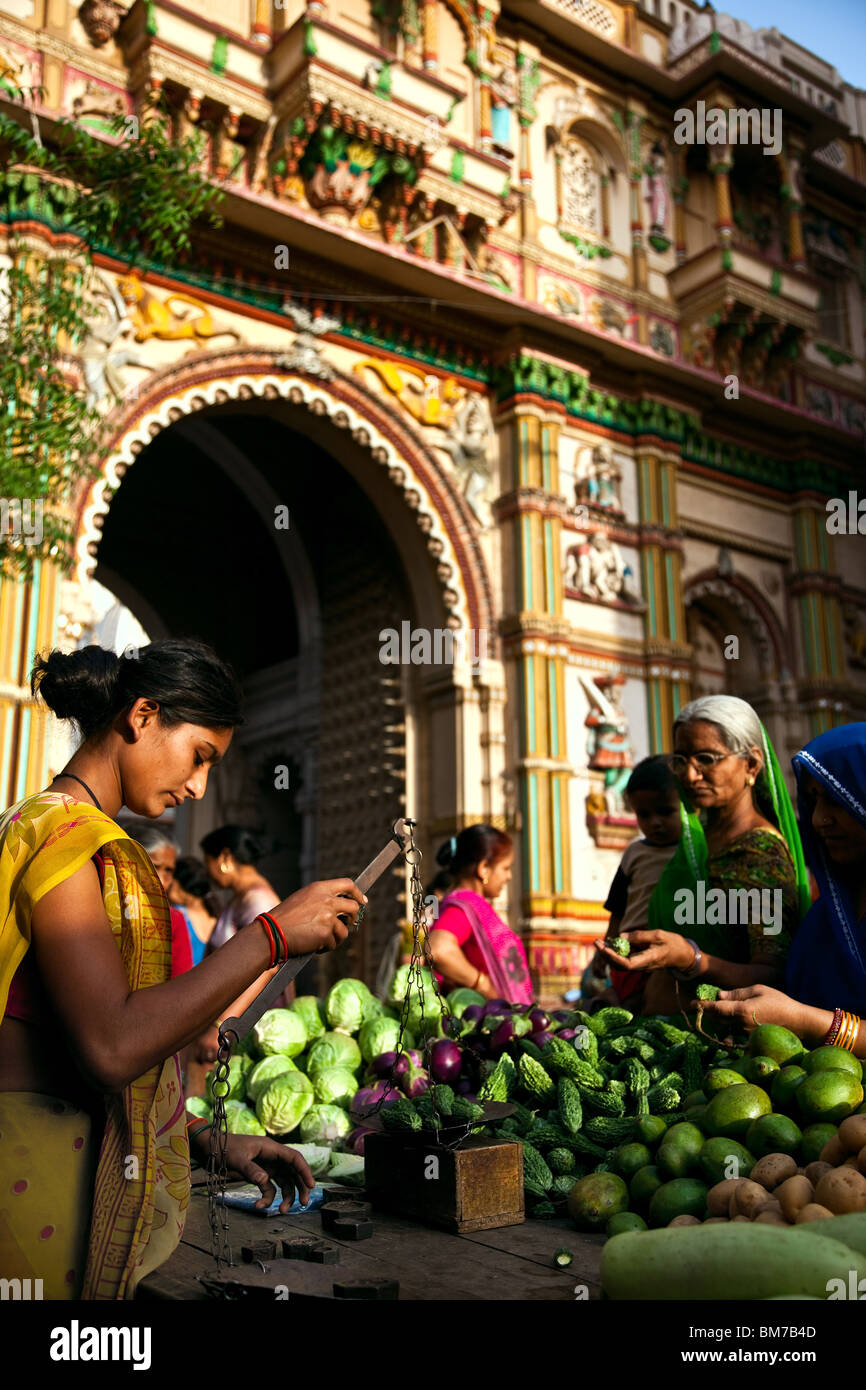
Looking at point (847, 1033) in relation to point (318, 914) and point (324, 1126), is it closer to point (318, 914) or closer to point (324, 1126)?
point (318, 914)

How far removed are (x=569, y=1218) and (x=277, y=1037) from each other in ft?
5.09

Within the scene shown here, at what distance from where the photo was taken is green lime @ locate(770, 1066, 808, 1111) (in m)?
2.28

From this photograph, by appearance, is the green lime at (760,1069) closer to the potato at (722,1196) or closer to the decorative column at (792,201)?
the potato at (722,1196)

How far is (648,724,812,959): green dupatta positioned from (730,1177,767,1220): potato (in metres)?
1.34

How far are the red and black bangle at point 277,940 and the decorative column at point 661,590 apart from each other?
9.73m

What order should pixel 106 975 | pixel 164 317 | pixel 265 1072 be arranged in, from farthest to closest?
1. pixel 164 317
2. pixel 265 1072
3. pixel 106 975

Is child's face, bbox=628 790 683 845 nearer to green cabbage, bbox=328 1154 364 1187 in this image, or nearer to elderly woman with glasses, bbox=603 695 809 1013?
Result: elderly woman with glasses, bbox=603 695 809 1013

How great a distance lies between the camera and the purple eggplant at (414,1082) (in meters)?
3.06

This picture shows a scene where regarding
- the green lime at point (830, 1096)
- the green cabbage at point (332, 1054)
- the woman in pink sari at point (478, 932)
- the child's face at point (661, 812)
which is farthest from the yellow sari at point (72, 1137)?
the woman in pink sari at point (478, 932)

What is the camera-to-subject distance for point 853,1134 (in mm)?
1969

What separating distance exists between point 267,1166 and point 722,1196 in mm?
879

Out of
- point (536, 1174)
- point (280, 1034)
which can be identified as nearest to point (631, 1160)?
point (536, 1174)

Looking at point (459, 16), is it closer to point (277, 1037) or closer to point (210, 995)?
point (277, 1037)

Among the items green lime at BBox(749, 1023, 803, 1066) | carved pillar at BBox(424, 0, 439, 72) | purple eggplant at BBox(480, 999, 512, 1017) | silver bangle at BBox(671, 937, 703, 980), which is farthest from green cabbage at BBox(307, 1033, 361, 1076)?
→ carved pillar at BBox(424, 0, 439, 72)
